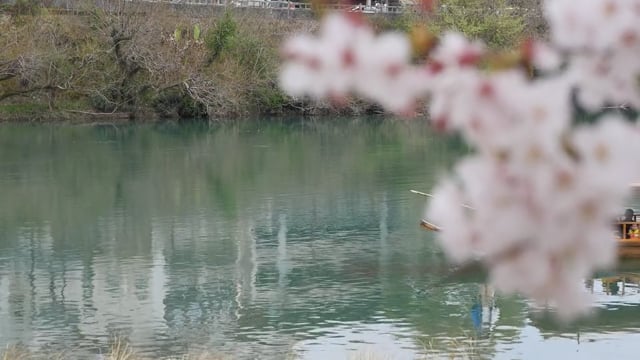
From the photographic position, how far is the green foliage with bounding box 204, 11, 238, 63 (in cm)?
2761

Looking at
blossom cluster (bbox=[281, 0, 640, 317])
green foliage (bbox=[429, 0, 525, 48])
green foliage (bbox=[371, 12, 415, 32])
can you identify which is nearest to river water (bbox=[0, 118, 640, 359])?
blossom cluster (bbox=[281, 0, 640, 317])

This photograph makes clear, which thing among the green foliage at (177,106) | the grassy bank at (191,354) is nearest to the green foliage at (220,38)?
the green foliage at (177,106)

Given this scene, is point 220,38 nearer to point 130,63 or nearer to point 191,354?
point 130,63

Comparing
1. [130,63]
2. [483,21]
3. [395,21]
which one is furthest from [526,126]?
[395,21]

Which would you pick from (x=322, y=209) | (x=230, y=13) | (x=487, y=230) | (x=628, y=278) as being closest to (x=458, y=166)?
Answer: (x=487, y=230)

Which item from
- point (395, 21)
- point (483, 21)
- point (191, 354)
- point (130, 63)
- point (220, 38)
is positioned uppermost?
point (395, 21)

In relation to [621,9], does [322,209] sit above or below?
below

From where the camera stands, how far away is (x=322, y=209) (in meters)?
14.4

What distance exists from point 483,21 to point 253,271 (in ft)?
65.4

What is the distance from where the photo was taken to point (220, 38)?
90.8ft

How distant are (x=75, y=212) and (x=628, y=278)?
7047 millimetres

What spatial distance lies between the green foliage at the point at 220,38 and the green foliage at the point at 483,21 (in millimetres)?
5017

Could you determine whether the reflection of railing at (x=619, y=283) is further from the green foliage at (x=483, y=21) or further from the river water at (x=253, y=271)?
the green foliage at (x=483, y=21)

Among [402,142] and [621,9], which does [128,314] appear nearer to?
[621,9]
